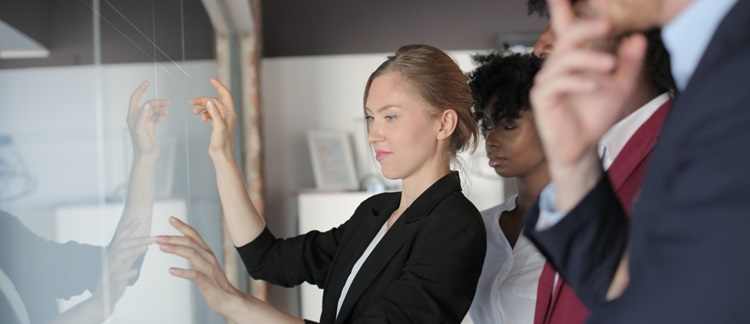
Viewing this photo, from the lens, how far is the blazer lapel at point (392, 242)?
2.05 metres

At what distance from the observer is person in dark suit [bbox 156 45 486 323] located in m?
1.90

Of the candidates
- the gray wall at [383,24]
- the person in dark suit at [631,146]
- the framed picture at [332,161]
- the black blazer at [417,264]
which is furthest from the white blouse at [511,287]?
the gray wall at [383,24]

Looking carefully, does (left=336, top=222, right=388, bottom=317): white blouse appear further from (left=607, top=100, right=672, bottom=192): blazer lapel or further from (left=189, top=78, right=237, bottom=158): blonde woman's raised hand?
(left=607, top=100, right=672, bottom=192): blazer lapel

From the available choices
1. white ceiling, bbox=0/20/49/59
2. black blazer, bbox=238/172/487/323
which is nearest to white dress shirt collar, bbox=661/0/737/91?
white ceiling, bbox=0/20/49/59

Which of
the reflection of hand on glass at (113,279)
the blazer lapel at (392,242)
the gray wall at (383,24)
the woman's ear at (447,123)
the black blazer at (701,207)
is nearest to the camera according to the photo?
the black blazer at (701,207)

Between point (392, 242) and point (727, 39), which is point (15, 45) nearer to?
point (727, 39)

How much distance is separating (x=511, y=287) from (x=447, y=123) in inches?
18.7

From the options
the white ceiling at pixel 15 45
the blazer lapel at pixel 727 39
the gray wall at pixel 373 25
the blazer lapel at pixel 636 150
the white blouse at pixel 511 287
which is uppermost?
the gray wall at pixel 373 25

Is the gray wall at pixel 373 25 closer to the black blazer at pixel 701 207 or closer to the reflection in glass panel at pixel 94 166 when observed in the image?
the reflection in glass panel at pixel 94 166

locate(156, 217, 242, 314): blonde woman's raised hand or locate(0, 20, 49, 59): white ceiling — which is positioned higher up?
locate(0, 20, 49, 59): white ceiling

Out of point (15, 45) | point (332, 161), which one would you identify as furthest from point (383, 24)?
point (15, 45)

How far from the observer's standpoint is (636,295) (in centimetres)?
75

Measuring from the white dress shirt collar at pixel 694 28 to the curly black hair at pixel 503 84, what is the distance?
6.46 ft

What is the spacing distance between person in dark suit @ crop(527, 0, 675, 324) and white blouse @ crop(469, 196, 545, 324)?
1.28 ft
